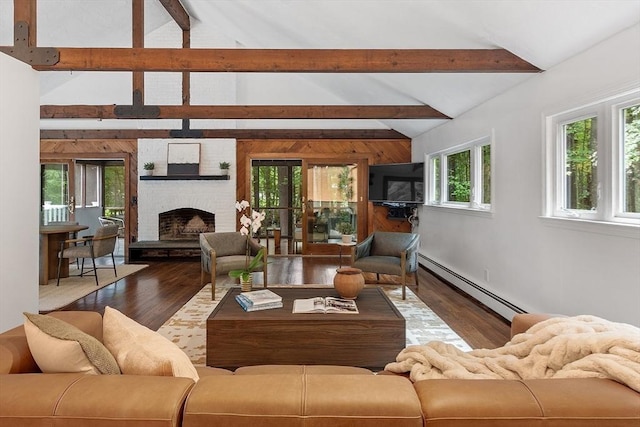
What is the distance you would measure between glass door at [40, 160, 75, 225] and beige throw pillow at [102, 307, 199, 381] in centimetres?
806

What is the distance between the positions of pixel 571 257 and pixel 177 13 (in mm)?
7027

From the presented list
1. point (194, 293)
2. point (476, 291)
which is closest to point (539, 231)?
point (476, 291)

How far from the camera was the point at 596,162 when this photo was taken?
2.92 metres

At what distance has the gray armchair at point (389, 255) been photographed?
4893 millimetres

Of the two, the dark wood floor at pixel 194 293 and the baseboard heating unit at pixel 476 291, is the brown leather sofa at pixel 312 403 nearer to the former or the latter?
the dark wood floor at pixel 194 293

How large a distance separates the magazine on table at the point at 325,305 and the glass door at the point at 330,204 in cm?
519

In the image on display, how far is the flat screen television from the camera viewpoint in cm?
705

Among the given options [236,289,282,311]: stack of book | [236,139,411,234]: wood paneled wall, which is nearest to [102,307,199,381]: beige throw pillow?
[236,289,282,311]: stack of book

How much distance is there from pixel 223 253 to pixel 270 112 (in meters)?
2.13

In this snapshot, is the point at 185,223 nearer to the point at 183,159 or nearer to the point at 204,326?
the point at 183,159

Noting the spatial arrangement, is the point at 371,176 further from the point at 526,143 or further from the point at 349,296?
the point at 349,296

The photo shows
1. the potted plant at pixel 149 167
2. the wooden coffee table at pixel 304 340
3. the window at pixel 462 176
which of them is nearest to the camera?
the wooden coffee table at pixel 304 340

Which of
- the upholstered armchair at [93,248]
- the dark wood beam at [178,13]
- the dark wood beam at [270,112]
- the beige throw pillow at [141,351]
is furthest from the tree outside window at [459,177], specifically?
the dark wood beam at [178,13]

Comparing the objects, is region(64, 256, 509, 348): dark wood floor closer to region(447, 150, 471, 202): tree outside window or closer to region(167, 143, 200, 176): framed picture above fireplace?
region(447, 150, 471, 202): tree outside window
